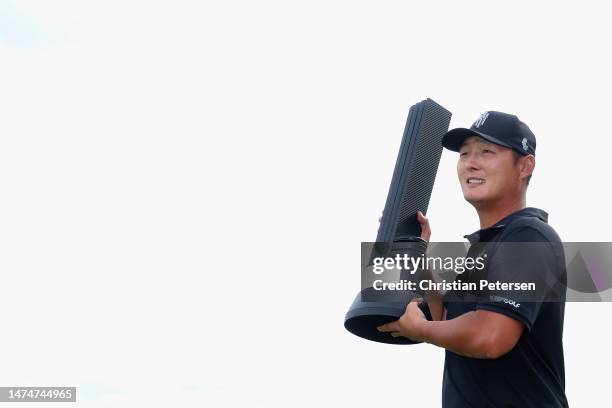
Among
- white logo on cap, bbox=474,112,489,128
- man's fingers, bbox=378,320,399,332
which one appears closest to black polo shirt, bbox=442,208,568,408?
man's fingers, bbox=378,320,399,332

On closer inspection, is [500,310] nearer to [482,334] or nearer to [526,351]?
[482,334]

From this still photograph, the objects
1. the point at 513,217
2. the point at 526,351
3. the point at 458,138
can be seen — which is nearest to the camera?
the point at 526,351

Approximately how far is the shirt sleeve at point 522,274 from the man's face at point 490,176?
402 mm

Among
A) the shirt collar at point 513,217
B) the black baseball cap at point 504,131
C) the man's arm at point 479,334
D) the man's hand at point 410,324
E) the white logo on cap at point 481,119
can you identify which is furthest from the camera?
the white logo on cap at point 481,119

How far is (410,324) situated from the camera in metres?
4.44

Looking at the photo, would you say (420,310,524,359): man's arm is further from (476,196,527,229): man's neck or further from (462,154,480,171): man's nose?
(462,154,480,171): man's nose

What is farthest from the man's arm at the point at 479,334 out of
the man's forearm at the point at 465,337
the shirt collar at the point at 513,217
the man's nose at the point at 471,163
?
the man's nose at the point at 471,163

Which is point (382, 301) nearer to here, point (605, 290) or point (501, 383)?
point (501, 383)

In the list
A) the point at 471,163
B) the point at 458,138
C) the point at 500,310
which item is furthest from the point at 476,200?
the point at 500,310

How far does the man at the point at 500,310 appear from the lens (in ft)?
13.5

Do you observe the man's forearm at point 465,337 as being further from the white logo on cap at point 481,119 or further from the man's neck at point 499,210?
the white logo on cap at point 481,119

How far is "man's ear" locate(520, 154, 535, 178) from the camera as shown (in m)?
4.70

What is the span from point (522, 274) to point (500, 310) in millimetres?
245

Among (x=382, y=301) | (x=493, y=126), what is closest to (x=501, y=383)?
(x=382, y=301)
